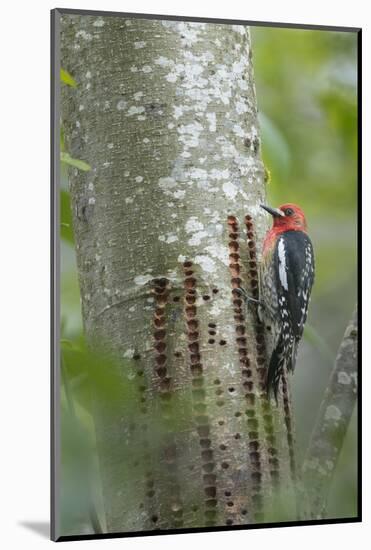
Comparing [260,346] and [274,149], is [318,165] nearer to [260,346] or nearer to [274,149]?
[274,149]

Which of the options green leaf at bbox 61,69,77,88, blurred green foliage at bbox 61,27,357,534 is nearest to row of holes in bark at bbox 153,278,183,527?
blurred green foliage at bbox 61,27,357,534

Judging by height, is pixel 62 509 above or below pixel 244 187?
below

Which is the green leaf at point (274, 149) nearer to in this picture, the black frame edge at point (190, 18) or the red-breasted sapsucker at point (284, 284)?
the red-breasted sapsucker at point (284, 284)

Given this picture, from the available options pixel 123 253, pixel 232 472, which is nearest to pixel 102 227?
pixel 123 253

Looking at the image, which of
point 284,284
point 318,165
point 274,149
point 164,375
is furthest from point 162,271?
point 318,165

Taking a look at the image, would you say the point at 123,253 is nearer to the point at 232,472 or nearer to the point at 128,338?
the point at 128,338
